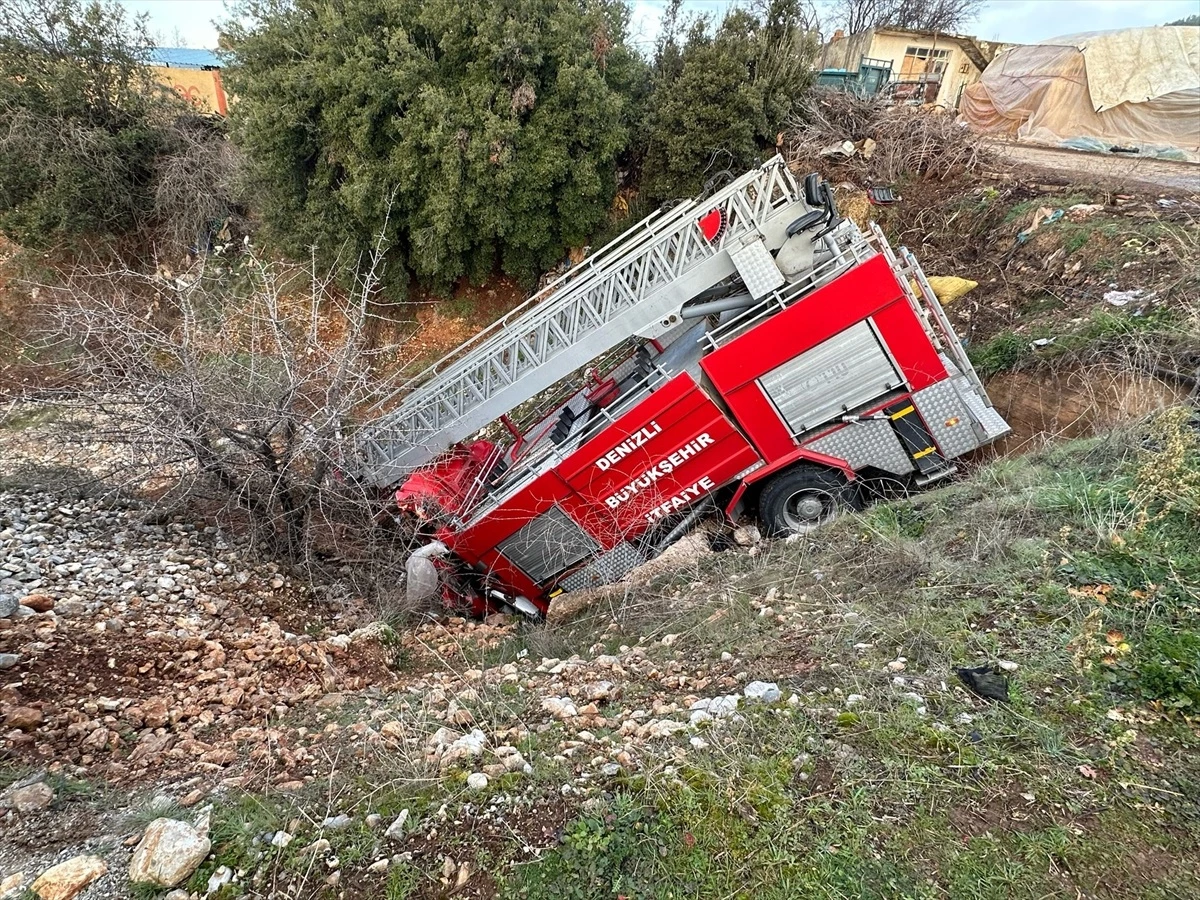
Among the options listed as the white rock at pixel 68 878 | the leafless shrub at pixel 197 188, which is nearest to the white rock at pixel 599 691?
the white rock at pixel 68 878

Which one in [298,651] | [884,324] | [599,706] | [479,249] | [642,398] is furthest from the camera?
[479,249]

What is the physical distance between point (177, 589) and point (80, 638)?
0.86 m

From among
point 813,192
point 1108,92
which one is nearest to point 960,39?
point 1108,92

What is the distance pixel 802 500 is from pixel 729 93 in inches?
340

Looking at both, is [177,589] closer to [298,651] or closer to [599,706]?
[298,651]

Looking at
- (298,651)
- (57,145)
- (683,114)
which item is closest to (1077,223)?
(683,114)

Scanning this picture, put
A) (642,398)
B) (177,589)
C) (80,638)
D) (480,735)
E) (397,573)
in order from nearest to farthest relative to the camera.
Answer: (480,735) → (80,638) → (177,589) → (642,398) → (397,573)

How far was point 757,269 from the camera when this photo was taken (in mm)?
5309

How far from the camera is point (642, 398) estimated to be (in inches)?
214

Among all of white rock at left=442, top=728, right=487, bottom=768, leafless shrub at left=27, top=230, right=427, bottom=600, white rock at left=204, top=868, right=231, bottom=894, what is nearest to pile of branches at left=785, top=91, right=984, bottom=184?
leafless shrub at left=27, top=230, right=427, bottom=600

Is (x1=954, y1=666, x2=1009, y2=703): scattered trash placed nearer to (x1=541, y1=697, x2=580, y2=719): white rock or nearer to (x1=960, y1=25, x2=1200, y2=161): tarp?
(x1=541, y1=697, x2=580, y2=719): white rock

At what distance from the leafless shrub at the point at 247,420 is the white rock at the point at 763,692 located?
3713 mm

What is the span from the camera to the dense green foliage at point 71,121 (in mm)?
12273

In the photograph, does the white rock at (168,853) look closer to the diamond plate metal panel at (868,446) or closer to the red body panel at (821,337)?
the red body panel at (821,337)
